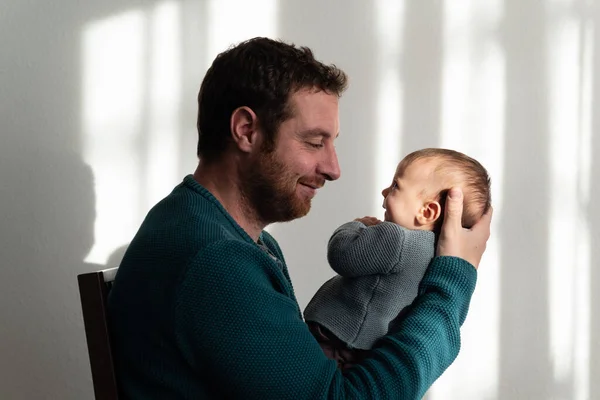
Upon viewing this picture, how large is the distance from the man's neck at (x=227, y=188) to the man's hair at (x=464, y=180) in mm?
390

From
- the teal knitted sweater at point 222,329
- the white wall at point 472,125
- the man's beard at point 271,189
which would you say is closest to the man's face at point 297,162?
the man's beard at point 271,189

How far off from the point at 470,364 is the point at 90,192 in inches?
53.6

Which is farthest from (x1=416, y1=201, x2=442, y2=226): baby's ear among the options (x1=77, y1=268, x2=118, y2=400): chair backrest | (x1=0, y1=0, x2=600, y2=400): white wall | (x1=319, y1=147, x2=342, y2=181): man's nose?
(x1=0, y1=0, x2=600, y2=400): white wall

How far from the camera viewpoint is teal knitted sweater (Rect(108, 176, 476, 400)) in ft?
4.04

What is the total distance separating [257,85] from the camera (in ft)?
5.05

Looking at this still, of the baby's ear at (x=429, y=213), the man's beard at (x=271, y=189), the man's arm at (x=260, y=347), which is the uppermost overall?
the man's beard at (x=271, y=189)

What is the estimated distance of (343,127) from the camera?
2.57 m

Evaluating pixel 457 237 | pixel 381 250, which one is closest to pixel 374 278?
pixel 381 250

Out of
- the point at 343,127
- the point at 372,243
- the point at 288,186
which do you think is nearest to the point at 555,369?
the point at 343,127

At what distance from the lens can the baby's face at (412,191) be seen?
169cm

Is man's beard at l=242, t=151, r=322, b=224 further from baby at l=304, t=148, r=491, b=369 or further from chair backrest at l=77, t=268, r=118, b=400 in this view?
chair backrest at l=77, t=268, r=118, b=400

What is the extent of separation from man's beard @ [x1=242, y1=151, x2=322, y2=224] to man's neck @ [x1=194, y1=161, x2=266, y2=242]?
0.01m

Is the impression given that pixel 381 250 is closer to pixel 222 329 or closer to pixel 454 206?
pixel 454 206

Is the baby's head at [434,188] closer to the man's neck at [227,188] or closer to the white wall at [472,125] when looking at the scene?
the man's neck at [227,188]
